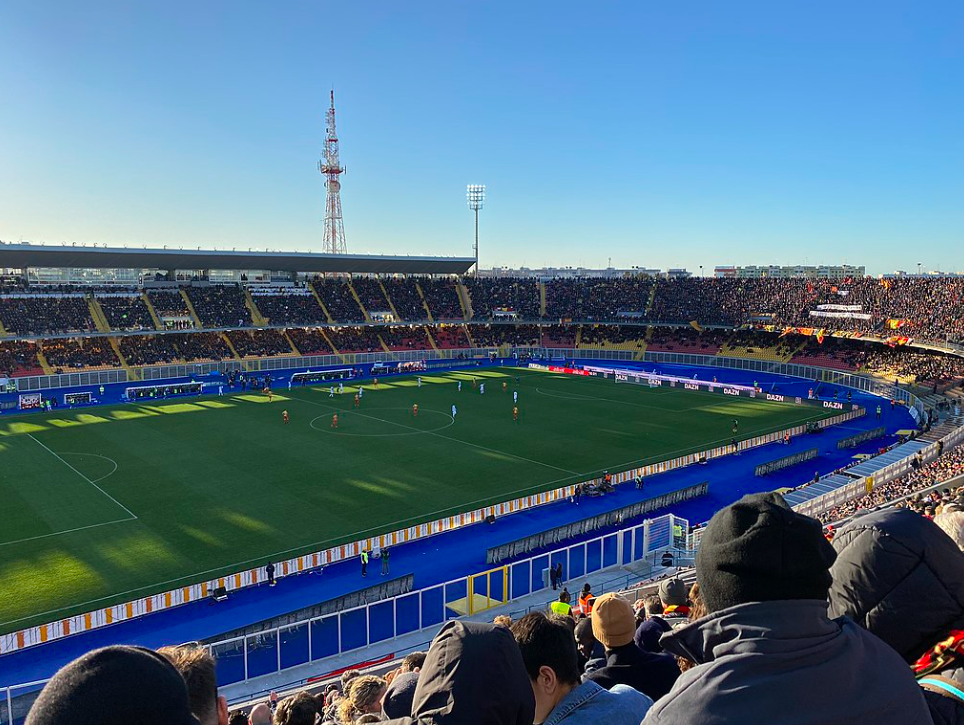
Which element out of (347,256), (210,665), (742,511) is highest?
(347,256)

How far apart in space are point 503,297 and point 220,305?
122 ft

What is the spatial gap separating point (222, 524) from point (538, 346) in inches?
Answer: 2536

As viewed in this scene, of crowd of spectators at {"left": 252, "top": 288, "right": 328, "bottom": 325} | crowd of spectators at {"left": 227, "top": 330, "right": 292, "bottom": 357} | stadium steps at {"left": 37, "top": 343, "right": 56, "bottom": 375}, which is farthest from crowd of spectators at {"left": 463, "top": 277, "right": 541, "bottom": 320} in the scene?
stadium steps at {"left": 37, "top": 343, "right": 56, "bottom": 375}

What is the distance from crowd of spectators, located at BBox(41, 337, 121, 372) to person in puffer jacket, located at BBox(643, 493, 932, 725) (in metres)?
70.0

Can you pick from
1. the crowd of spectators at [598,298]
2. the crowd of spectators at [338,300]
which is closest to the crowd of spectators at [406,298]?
the crowd of spectators at [338,300]

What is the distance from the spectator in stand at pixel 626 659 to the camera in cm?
496

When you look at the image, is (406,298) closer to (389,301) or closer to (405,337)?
(389,301)

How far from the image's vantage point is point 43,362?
62344 millimetres

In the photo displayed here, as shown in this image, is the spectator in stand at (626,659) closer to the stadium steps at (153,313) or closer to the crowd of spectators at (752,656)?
the crowd of spectators at (752,656)

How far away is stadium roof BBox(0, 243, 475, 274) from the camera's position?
67625mm

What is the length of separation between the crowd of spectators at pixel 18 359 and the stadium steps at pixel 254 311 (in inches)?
825

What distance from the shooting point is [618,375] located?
68938mm

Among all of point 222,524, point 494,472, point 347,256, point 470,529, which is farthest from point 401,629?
point 347,256

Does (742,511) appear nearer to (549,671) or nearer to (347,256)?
(549,671)
